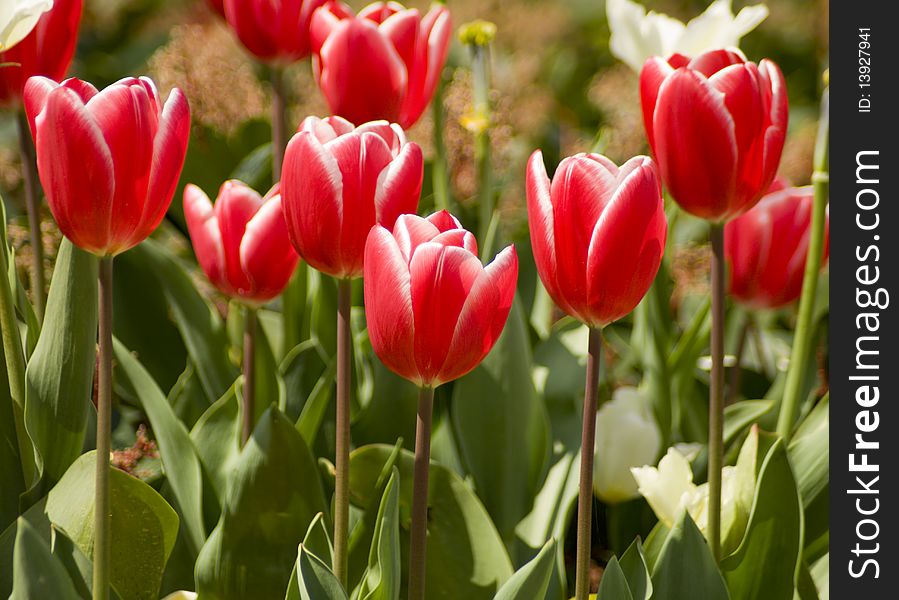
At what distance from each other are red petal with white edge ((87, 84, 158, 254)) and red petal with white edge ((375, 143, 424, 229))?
0.12m

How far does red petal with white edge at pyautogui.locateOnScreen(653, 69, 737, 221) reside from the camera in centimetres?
64

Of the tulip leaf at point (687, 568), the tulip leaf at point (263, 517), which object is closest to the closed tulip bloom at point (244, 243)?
the tulip leaf at point (263, 517)

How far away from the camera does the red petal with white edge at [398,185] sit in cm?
57

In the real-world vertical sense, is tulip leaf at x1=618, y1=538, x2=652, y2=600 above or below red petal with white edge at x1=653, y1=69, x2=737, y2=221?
below

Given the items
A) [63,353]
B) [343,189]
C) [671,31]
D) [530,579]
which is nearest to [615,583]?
[530,579]

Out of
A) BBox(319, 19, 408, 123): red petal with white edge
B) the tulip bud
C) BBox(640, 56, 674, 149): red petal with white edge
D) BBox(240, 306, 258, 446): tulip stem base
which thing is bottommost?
the tulip bud

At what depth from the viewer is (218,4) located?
0.95 metres

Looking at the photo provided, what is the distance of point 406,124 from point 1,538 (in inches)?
16.4

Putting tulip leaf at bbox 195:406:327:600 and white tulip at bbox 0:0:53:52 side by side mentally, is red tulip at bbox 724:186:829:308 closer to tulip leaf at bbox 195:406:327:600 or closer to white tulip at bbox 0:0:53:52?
tulip leaf at bbox 195:406:327:600

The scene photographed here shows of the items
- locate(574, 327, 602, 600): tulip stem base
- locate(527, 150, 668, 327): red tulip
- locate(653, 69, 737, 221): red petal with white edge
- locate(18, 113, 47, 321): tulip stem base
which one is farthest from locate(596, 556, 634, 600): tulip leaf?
locate(18, 113, 47, 321): tulip stem base

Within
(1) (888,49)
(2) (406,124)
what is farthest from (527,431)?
(1) (888,49)

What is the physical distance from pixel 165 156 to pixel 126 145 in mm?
23

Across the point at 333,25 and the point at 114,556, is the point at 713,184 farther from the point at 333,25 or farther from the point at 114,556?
the point at 114,556

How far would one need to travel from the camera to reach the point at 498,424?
32.3 inches
